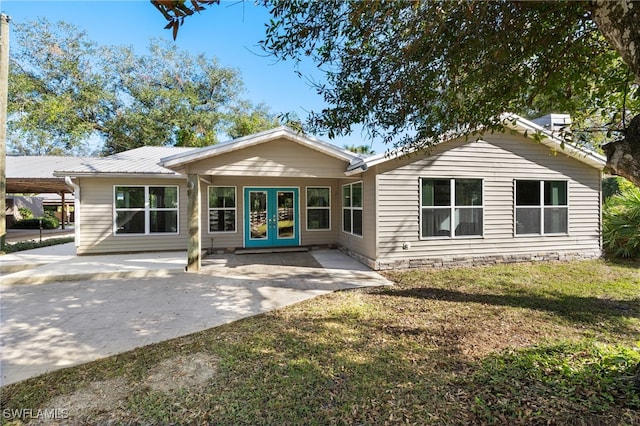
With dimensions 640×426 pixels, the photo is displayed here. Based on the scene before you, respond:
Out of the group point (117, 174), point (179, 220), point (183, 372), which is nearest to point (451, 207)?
point (183, 372)

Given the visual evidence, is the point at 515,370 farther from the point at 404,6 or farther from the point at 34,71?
the point at 34,71

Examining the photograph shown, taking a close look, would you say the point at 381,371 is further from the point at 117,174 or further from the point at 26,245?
the point at 26,245

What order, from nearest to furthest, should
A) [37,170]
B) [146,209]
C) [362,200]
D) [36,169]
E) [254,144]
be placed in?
[254,144], [362,200], [146,209], [37,170], [36,169]

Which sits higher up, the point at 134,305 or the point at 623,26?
the point at 623,26

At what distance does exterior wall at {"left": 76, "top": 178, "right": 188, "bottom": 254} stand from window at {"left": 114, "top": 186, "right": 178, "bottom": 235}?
18 cm

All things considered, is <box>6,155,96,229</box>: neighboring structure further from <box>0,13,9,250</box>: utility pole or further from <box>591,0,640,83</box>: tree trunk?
<box>591,0,640,83</box>: tree trunk

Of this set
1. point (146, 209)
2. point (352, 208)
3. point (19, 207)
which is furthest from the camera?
point (19, 207)

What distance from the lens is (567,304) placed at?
5180mm

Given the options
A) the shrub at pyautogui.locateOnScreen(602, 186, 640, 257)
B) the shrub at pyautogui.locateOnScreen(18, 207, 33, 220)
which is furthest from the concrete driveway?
the shrub at pyautogui.locateOnScreen(18, 207, 33, 220)

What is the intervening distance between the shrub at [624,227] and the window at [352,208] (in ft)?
26.8

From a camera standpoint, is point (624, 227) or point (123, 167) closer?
point (624, 227)

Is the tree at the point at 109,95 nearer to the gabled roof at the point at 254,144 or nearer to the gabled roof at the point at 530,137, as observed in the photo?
the gabled roof at the point at 254,144

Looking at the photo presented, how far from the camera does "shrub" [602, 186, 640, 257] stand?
28.9ft

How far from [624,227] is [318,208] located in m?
9.82
